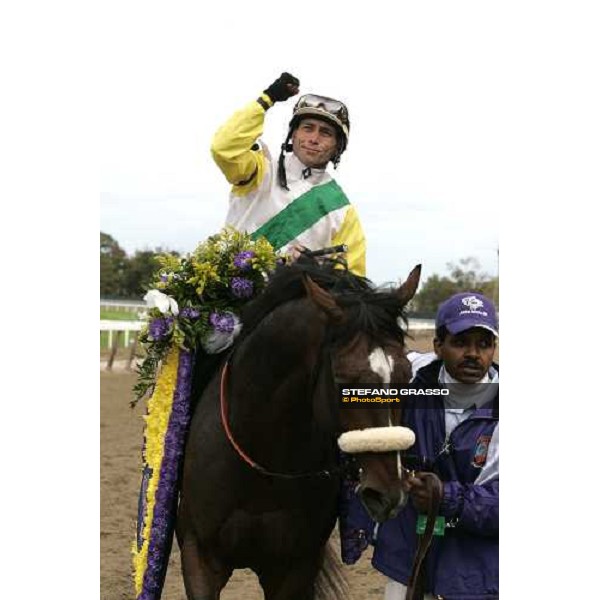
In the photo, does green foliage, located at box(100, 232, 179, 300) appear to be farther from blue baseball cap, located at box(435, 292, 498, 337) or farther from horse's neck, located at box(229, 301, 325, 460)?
blue baseball cap, located at box(435, 292, 498, 337)

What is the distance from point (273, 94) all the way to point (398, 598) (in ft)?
7.13

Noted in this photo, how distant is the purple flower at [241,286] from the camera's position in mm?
3523

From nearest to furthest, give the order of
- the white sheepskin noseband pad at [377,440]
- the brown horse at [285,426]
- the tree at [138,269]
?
the white sheepskin noseband pad at [377,440], the brown horse at [285,426], the tree at [138,269]

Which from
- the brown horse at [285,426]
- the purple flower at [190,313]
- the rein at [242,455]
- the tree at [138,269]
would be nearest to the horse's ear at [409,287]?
the brown horse at [285,426]

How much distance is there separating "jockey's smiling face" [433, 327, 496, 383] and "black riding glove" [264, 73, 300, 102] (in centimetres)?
130

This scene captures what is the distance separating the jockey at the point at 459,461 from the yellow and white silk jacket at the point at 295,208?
0.85m

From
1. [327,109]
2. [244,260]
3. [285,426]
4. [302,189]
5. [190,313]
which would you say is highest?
[327,109]

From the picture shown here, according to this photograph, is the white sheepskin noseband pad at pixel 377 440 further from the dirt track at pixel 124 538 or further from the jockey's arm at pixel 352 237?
the dirt track at pixel 124 538

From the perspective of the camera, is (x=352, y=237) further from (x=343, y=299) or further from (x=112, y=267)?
(x=112, y=267)

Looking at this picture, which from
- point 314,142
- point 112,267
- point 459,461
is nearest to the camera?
point 459,461

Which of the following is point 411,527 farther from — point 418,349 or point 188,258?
point 188,258

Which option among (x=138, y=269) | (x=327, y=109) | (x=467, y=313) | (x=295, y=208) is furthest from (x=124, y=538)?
(x=467, y=313)

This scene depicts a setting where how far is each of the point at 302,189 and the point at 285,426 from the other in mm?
1278

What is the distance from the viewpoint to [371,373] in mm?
2590
